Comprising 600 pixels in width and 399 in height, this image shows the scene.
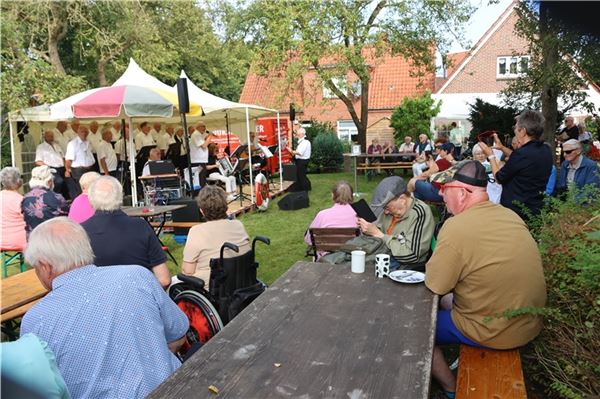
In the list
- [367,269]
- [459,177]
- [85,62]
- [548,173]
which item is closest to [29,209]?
[367,269]

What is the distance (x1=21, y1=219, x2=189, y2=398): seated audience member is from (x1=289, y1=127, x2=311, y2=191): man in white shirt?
1033 cm

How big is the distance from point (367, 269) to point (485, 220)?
0.97 meters

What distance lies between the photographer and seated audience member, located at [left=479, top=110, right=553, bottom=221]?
13.8 feet

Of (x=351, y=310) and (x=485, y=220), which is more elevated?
(x=485, y=220)

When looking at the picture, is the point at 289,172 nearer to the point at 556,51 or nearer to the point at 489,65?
the point at 556,51

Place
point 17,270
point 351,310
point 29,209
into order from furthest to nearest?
1. point 17,270
2. point 29,209
3. point 351,310

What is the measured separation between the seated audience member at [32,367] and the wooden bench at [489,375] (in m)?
1.89

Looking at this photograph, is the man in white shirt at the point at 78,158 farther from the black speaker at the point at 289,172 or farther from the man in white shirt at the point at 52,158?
the black speaker at the point at 289,172

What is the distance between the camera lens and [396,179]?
12.4 ft

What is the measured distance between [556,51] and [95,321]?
742 centimetres

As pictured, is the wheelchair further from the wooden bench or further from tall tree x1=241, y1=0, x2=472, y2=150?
tall tree x1=241, y1=0, x2=472, y2=150

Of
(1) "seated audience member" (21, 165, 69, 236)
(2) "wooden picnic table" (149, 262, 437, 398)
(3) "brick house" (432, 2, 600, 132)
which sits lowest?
(2) "wooden picnic table" (149, 262, 437, 398)

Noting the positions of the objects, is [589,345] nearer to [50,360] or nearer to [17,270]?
[50,360]

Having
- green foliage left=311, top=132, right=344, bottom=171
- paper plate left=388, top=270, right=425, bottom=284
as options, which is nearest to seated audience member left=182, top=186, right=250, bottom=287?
paper plate left=388, top=270, right=425, bottom=284
